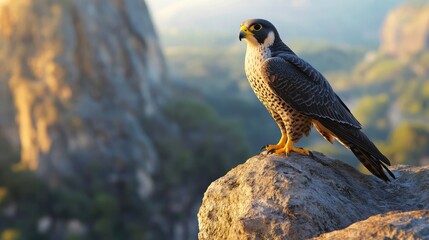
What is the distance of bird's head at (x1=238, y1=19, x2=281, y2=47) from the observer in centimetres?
618

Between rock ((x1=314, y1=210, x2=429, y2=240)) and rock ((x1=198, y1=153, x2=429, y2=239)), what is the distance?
0.65 metres

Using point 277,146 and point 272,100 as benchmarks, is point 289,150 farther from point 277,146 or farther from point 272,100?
point 272,100

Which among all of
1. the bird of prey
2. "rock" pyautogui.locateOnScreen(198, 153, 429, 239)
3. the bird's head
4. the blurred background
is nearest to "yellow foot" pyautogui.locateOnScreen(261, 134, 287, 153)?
the bird of prey

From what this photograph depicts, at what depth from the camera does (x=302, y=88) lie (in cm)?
605

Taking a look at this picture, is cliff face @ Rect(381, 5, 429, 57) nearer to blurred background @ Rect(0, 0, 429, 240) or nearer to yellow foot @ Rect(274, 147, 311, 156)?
blurred background @ Rect(0, 0, 429, 240)

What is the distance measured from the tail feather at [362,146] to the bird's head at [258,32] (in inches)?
45.4

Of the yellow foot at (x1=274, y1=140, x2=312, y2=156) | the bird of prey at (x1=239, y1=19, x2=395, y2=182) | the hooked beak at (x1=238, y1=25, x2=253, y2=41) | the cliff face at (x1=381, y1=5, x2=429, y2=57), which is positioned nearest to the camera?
the bird of prey at (x1=239, y1=19, x2=395, y2=182)

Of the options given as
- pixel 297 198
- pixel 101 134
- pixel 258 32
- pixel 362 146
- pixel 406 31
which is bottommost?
pixel 297 198

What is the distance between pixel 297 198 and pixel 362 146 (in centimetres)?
139

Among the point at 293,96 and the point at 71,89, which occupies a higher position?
the point at 71,89

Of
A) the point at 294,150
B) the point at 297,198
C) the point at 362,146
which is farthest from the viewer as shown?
the point at 294,150

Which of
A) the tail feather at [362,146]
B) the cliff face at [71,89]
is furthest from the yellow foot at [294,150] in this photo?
the cliff face at [71,89]

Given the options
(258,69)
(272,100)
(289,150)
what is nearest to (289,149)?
(289,150)

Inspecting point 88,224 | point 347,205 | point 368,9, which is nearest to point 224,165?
point 88,224
